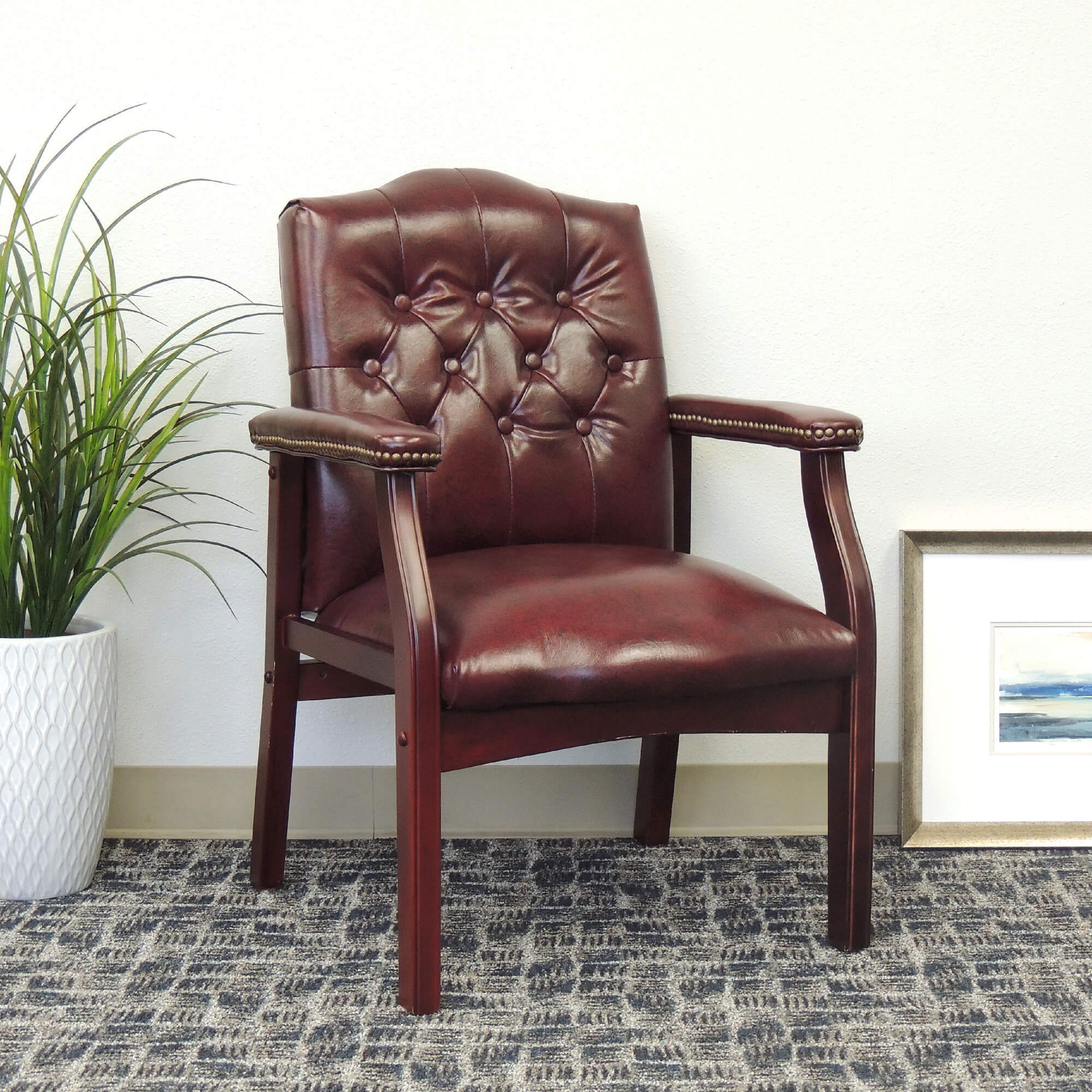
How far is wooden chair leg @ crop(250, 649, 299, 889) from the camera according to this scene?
5.46 ft

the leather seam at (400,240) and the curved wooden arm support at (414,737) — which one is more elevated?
the leather seam at (400,240)

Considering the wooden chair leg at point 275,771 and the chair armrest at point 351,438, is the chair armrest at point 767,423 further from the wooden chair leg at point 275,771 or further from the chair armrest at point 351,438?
the wooden chair leg at point 275,771

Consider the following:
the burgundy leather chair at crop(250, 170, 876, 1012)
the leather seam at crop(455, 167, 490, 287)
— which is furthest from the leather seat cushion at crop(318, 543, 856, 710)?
the leather seam at crop(455, 167, 490, 287)

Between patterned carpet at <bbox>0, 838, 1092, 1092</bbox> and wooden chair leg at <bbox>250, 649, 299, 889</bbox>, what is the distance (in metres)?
0.04

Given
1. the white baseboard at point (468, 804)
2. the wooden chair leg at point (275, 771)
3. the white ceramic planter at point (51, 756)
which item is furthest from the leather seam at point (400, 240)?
the white baseboard at point (468, 804)

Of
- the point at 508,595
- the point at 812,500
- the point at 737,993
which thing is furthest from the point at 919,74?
the point at 737,993

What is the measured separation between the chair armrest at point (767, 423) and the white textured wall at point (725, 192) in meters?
0.26

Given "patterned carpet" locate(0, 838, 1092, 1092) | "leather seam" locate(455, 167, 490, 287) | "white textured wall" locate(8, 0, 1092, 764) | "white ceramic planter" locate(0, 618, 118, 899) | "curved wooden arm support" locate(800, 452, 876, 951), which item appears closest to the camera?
"patterned carpet" locate(0, 838, 1092, 1092)

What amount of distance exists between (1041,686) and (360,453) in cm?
128

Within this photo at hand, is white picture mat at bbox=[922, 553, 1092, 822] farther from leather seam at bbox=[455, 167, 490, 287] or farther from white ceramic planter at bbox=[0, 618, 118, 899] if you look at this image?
white ceramic planter at bbox=[0, 618, 118, 899]

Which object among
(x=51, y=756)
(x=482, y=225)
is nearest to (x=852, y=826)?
(x=482, y=225)

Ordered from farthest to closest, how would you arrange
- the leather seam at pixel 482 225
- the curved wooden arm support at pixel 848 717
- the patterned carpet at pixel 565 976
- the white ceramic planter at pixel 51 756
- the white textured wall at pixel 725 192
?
the white textured wall at pixel 725 192
the leather seam at pixel 482 225
the white ceramic planter at pixel 51 756
the curved wooden arm support at pixel 848 717
the patterned carpet at pixel 565 976

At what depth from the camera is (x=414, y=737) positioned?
1.25 meters

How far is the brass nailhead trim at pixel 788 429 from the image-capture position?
1453 millimetres
